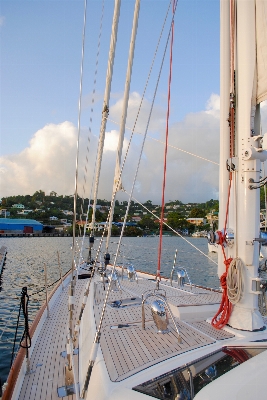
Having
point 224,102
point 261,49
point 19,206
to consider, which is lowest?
point 224,102

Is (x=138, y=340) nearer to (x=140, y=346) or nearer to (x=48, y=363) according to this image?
(x=140, y=346)

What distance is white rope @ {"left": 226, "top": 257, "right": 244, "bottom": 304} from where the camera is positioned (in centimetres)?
350

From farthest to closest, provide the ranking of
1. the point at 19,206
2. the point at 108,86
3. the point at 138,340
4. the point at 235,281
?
the point at 19,206
the point at 108,86
the point at 235,281
the point at 138,340

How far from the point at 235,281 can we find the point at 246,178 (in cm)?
115

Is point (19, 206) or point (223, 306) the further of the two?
point (19, 206)

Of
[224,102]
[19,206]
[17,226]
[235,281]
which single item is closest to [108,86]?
[224,102]

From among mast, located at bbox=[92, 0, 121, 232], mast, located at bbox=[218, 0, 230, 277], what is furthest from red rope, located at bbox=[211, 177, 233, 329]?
mast, located at bbox=[92, 0, 121, 232]

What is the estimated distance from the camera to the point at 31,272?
19172 mm

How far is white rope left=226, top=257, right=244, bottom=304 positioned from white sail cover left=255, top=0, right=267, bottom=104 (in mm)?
1838

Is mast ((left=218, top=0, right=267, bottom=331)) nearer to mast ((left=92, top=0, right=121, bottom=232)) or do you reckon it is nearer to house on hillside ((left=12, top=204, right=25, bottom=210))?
mast ((left=92, top=0, right=121, bottom=232))

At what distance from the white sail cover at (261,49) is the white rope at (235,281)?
1838mm

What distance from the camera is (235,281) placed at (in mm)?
3572

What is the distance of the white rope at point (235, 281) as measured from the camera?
3502mm

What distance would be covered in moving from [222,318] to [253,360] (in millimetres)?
1637
